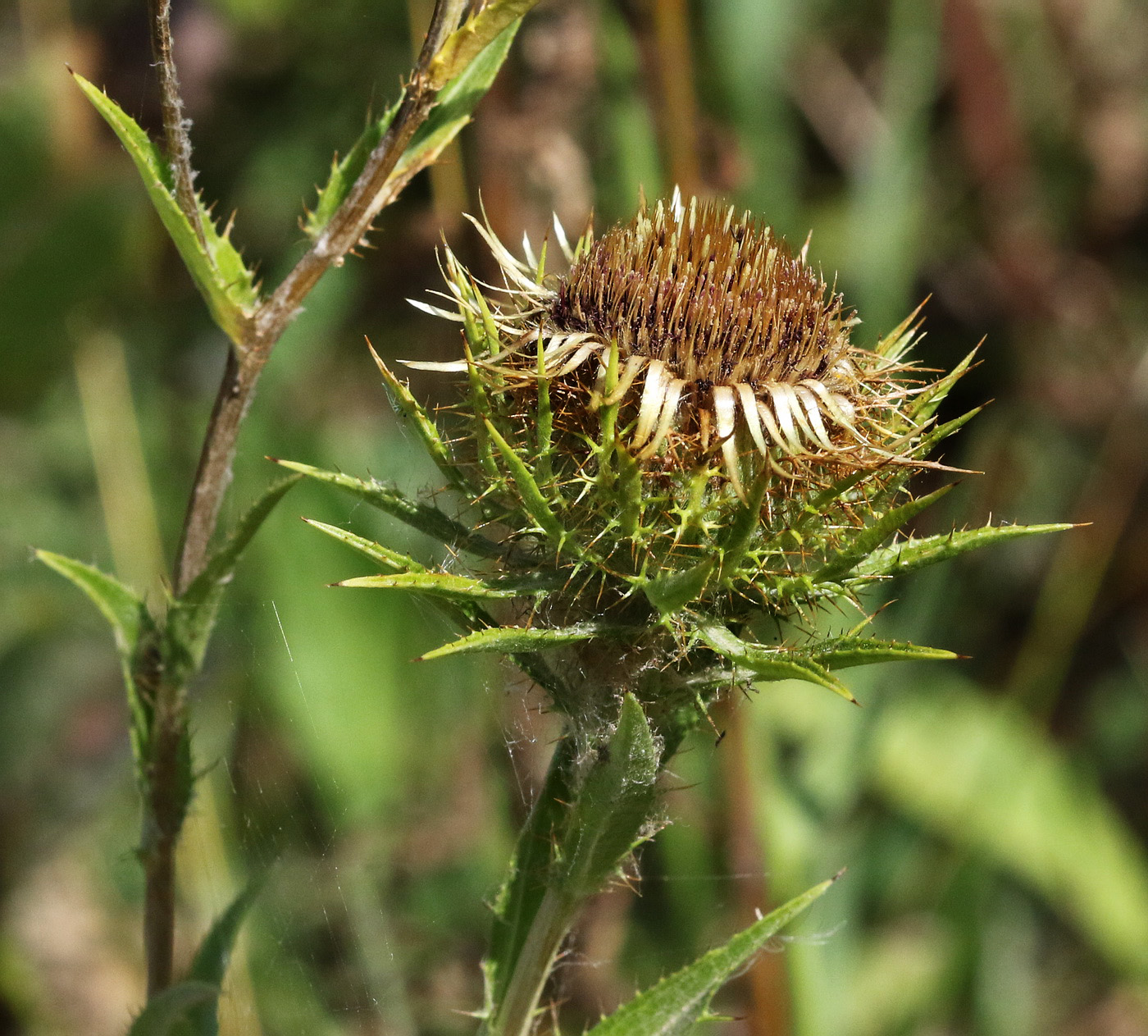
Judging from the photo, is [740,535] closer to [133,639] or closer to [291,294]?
[291,294]

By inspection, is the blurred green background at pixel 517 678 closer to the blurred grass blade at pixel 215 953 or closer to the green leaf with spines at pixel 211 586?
the blurred grass blade at pixel 215 953

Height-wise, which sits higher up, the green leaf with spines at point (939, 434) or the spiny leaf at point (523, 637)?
the green leaf with spines at point (939, 434)

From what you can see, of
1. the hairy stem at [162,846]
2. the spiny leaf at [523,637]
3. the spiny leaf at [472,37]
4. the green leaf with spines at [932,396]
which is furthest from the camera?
the hairy stem at [162,846]

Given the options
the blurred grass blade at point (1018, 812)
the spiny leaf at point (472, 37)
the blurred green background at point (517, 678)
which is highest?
the spiny leaf at point (472, 37)

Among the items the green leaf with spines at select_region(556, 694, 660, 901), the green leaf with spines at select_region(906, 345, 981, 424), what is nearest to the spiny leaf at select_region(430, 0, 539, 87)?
the green leaf with spines at select_region(906, 345, 981, 424)

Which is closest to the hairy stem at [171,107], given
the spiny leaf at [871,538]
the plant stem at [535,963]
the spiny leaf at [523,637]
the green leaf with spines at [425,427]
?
the green leaf with spines at [425,427]

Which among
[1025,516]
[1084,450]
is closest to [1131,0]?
→ [1084,450]
